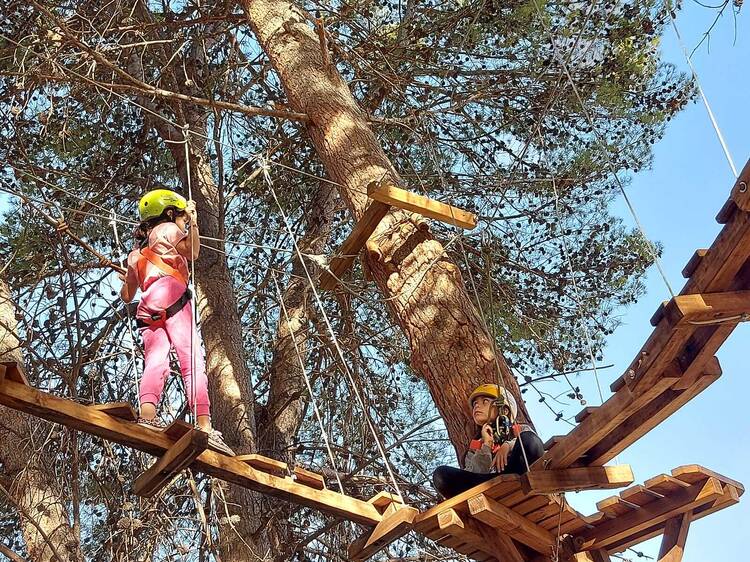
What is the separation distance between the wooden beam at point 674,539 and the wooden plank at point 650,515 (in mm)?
38

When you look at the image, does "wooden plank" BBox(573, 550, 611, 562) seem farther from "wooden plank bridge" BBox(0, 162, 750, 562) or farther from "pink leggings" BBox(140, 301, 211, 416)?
"pink leggings" BBox(140, 301, 211, 416)

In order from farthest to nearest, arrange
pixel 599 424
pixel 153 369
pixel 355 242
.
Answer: pixel 355 242, pixel 153 369, pixel 599 424

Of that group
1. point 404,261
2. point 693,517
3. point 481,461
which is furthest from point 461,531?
point 404,261

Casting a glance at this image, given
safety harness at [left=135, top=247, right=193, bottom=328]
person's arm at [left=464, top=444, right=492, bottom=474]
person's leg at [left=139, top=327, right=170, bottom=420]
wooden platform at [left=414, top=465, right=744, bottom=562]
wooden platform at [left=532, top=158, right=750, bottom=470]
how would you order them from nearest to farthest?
1. wooden platform at [left=532, top=158, right=750, bottom=470]
2. wooden platform at [left=414, top=465, right=744, bottom=562]
3. person's arm at [left=464, top=444, right=492, bottom=474]
4. person's leg at [left=139, top=327, right=170, bottom=420]
5. safety harness at [left=135, top=247, right=193, bottom=328]

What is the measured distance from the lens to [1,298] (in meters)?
5.39

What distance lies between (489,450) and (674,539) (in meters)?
0.78

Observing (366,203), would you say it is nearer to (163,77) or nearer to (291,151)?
(291,151)

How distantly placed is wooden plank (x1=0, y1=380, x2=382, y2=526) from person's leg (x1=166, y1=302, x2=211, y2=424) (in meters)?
0.31

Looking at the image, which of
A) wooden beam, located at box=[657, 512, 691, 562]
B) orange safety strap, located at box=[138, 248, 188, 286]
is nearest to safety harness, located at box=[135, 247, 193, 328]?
orange safety strap, located at box=[138, 248, 188, 286]

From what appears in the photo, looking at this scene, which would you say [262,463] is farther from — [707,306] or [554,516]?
[707,306]

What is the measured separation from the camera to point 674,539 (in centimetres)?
367

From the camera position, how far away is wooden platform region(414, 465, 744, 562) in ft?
11.3

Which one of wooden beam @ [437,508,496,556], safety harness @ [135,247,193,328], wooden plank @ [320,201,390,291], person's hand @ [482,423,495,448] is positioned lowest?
wooden beam @ [437,508,496,556]

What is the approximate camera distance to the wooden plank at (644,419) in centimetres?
313
